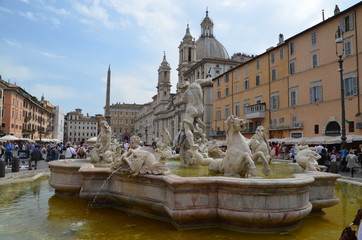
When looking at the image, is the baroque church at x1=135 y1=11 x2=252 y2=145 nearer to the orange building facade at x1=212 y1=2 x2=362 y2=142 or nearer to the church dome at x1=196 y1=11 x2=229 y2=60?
the church dome at x1=196 y1=11 x2=229 y2=60

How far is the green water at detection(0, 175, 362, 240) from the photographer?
13.2 ft

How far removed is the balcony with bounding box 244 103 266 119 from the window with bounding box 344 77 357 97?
1129 centimetres

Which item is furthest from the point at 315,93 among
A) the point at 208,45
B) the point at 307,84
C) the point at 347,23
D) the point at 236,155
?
the point at 208,45

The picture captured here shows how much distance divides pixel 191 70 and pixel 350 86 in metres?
40.1

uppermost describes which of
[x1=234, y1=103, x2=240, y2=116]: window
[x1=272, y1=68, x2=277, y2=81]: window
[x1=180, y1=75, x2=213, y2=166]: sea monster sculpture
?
[x1=272, y1=68, x2=277, y2=81]: window

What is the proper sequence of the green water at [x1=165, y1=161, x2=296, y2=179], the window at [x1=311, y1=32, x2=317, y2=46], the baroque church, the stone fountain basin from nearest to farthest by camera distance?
the stone fountain basin
the green water at [x1=165, y1=161, x2=296, y2=179]
the window at [x1=311, y1=32, x2=317, y2=46]
the baroque church

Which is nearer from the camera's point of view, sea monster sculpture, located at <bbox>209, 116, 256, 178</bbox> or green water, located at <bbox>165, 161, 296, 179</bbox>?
sea monster sculpture, located at <bbox>209, 116, 256, 178</bbox>

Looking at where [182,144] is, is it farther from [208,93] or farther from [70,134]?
[70,134]

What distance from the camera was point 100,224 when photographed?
4566mm

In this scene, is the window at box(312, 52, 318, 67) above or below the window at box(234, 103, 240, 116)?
above

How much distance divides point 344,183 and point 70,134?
126052 mm

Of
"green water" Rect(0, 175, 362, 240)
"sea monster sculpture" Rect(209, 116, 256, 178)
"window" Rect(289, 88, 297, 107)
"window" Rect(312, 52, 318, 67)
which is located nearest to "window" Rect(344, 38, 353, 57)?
"window" Rect(312, 52, 318, 67)

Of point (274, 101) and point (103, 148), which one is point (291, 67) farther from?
point (103, 148)

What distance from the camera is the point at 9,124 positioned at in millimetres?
43938
